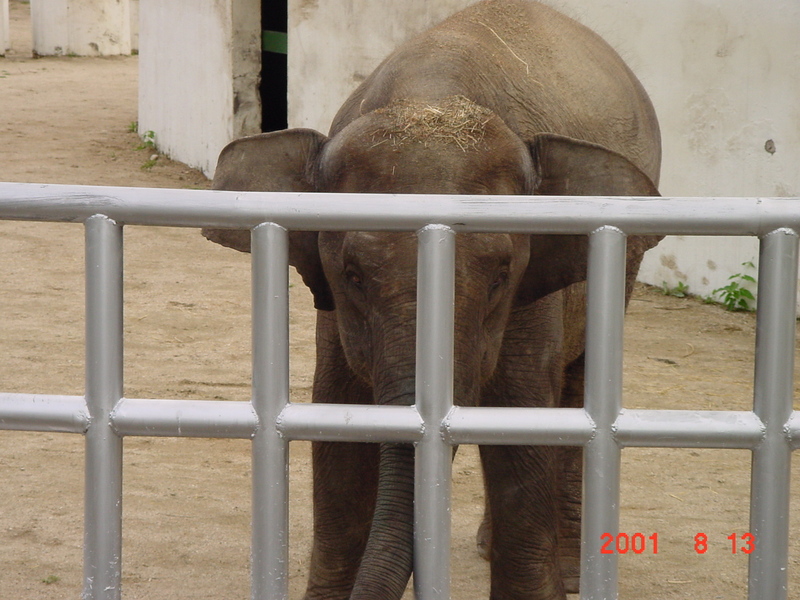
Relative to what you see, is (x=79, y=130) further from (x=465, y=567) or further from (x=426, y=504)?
(x=426, y=504)

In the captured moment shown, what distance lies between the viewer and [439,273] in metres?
1.54

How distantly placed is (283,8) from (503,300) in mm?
8707

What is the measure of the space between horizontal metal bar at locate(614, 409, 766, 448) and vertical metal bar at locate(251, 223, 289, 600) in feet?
1.50

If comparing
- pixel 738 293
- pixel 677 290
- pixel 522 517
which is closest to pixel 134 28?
pixel 677 290

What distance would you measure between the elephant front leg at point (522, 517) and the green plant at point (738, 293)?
12.9 ft

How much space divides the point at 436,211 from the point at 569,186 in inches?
51.6

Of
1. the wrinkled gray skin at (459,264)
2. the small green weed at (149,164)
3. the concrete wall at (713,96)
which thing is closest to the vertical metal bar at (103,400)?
the wrinkled gray skin at (459,264)

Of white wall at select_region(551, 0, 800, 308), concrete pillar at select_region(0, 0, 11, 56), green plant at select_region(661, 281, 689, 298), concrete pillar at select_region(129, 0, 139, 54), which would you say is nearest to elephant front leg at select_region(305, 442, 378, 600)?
white wall at select_region(551, 0, 800, 308)

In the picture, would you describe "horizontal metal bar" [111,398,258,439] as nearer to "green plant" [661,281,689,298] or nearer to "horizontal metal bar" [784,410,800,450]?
"horizontal metal bar" [784,410,800,450]

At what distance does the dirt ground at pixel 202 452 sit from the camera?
145 inches

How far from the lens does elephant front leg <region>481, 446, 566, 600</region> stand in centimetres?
305

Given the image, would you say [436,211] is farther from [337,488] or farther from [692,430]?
[337,488]

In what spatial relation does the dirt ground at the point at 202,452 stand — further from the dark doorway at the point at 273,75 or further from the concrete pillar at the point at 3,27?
the concrete pillar at the point at 3,27

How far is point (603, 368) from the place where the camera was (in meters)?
1.57
